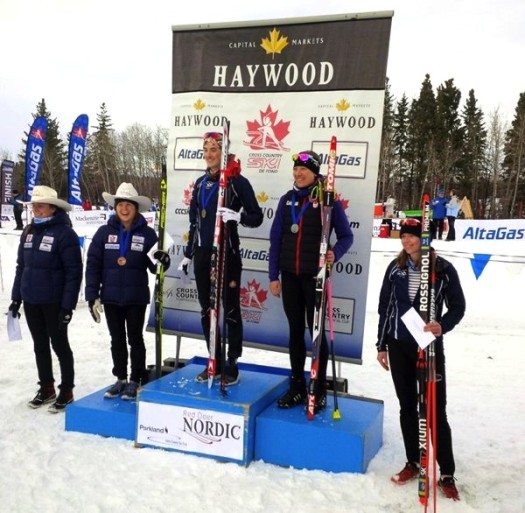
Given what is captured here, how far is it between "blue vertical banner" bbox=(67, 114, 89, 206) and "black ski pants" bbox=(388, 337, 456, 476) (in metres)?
11.6

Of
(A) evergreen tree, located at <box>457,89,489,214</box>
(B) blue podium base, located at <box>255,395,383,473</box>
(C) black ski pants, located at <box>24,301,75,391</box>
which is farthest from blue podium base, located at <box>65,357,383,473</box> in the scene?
(A) evergreen tree, located at <box>457,89,489,214</box>

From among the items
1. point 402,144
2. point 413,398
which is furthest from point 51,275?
point 402,144

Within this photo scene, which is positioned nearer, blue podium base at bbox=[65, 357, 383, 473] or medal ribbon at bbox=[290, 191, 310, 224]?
blue podium base at bbox=[65, 357, 383, 473]

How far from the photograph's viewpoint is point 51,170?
47812 millimetres

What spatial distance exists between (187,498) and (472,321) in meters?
6.34

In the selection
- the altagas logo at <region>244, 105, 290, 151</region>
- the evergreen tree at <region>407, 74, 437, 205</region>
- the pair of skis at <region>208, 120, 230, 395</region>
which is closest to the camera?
the pair of skis at <region>208, 120, 230, 395</region>

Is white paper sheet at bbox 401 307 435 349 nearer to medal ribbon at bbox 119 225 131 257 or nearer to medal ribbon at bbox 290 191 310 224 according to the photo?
medal ribbon at bbox 290 191 310 224

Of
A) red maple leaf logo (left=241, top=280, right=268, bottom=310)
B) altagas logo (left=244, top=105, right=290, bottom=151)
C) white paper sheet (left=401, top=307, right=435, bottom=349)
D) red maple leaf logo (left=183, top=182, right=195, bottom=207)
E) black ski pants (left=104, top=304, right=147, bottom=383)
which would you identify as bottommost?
black ski pants (left=104, top=304, right=147, bottom=383)

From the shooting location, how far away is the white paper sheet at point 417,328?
281 cm

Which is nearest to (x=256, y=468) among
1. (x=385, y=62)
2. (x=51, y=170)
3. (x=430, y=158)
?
(x=385, y=62)

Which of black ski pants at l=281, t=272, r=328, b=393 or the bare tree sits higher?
the bare tree

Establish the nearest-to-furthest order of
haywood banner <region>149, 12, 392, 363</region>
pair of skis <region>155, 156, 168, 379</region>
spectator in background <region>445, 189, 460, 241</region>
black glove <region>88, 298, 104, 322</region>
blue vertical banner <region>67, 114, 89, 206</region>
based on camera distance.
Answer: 1. black glove <region>88, 298, 104, 322</region>
2. haywood banner <region>149, 12, 392, 363</region>
3. pair of skis <region>155, 156, 168, 379</region>
4. blue vertical banner <region>67, 114, 89, 206</region>
5. spectator in background <region>445, 189, 460, 241</region>

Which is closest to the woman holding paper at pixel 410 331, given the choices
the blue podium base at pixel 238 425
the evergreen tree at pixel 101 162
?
the blue podium base at pixel 238 425

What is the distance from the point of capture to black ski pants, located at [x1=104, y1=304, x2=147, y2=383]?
4.20 meters
